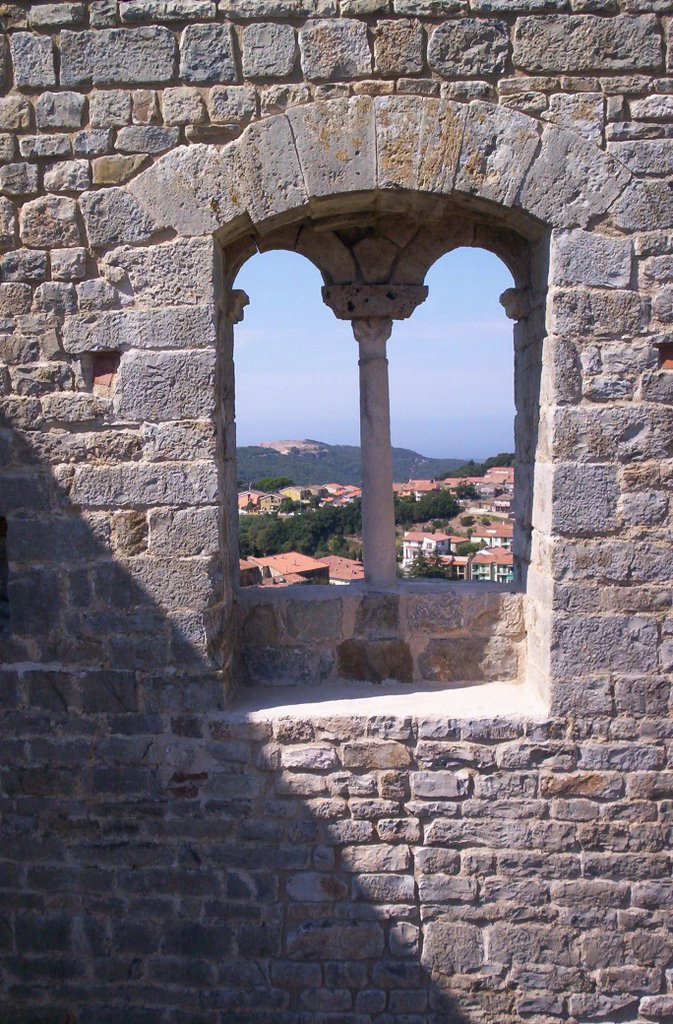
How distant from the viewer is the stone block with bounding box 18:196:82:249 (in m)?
3.26

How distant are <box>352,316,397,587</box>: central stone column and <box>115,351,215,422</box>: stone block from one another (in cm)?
78

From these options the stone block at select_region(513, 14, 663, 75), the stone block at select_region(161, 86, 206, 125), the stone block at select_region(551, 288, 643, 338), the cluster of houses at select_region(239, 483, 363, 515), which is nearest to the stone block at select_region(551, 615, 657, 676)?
the stone block at select_region(551, 288, 643, 338)

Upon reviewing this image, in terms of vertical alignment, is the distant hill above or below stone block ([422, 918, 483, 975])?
above

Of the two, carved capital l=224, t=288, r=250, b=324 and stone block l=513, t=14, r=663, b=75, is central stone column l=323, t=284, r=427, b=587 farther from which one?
stone block l=513, t=14, r=663, b=75

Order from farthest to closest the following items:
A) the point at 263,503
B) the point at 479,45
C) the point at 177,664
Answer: the point at 263,503 < the point at 177,664 < the point at 479,45

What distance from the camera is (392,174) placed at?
3.19 metres

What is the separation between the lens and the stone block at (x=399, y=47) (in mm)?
3135

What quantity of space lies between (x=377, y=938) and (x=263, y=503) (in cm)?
403

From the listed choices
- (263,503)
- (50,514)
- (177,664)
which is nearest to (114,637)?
(177,664)

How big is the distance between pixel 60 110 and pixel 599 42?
213 cm

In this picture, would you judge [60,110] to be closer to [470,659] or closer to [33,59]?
[33,59]

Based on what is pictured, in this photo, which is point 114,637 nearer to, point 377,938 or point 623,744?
point 377,938

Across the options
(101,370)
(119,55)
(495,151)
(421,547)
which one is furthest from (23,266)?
(421,547)

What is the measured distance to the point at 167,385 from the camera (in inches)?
129
